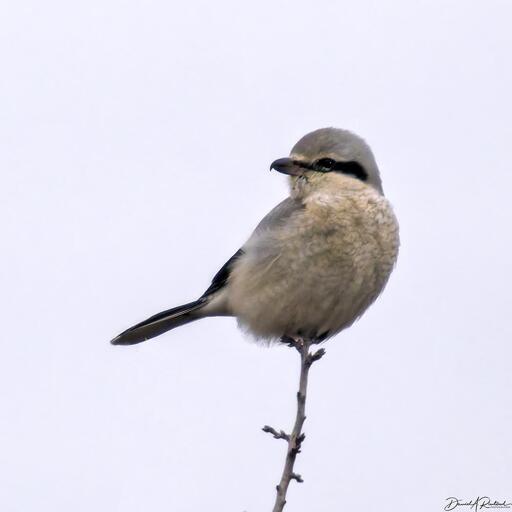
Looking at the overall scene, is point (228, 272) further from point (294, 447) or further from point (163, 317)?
point (294, 447)

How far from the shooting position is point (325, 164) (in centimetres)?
569

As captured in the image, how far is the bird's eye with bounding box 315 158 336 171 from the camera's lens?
18.6ft

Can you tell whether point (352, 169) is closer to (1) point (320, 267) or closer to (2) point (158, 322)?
(1) point (320, 267)

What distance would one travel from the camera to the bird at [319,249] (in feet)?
17.5

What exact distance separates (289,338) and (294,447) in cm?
177

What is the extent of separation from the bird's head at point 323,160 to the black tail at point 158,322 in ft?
3.42

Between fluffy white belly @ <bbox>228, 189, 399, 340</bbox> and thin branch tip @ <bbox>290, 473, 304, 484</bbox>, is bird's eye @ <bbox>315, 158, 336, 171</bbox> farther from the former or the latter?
thin branch tip @ <bbox>290, 473, 304, 484</bbox>

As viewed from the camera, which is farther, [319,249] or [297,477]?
[319,249]

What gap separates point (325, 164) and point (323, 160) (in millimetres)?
25

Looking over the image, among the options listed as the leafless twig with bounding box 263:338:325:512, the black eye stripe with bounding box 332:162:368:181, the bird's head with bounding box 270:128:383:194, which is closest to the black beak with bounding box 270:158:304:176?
the bird's head with bounding box 270:128:383:194

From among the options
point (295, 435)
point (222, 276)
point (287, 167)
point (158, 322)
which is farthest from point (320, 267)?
point (295, 435)

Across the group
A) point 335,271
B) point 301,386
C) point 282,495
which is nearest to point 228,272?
point 335,271

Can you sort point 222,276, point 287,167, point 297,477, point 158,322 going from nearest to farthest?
point 297,477, point 287,167, point 222,276, point 158,322

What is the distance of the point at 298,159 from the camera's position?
18.6 feet
